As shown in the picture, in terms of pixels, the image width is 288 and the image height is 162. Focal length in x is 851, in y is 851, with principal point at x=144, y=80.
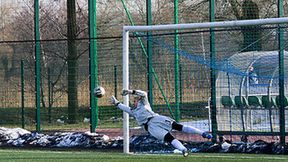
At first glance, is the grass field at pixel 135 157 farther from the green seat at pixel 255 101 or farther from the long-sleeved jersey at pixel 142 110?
the green seat at pixel 255 101

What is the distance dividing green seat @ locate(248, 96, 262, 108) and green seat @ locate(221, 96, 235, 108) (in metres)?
0.44

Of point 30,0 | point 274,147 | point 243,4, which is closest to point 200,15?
point 243,4

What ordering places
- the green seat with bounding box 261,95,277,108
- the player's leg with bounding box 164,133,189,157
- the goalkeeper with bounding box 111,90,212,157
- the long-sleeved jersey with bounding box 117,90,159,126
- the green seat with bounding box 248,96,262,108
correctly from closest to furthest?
the player's leg with bounding box 164,133,189,157
the goalkeeper with bounding box 111,90,212,157
the long-sleeved jersey with bounding box 117,90,159,126
the green seat with bounding box 261,95,277,108
the green seat with bounding box 248,96,262,108

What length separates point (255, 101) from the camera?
19.6 metres

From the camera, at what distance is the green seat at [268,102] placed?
63.6 feet

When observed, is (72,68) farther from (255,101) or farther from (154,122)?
(154,122)

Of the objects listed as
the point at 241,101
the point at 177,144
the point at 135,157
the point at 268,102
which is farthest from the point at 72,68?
the point at 177,144

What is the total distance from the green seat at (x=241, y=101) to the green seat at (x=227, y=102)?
0.40 ft

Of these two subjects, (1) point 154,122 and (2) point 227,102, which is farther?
(2) point 227,102

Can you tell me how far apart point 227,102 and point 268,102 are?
99cm

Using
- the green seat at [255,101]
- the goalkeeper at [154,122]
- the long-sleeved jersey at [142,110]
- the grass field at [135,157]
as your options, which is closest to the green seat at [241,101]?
the green seat at [255,101]

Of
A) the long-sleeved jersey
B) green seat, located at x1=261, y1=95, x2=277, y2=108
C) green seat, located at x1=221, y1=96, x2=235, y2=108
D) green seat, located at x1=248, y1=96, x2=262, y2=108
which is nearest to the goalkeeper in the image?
the long-sleeved jersey

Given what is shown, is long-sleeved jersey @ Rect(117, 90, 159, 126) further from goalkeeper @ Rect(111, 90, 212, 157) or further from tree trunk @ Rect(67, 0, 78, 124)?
tree trunk @ Rect(67, 0, 78, 124)

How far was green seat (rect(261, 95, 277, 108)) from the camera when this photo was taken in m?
19.4
